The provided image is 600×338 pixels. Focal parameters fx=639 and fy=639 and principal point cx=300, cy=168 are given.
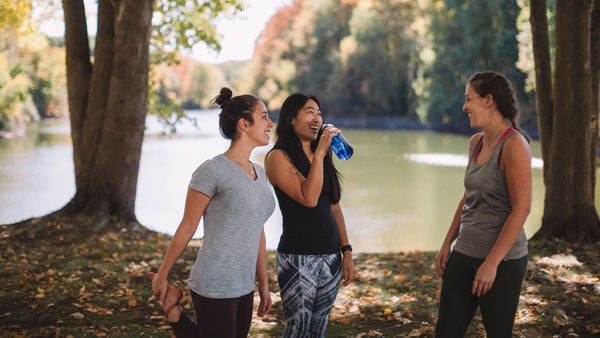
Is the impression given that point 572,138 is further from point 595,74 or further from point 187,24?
point 187,24

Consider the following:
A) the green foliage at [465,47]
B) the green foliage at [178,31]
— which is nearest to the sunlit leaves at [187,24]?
the green foliage at [178,31]

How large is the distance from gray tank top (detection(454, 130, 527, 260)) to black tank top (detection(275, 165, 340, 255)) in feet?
2.05

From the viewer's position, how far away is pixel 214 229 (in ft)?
9.00

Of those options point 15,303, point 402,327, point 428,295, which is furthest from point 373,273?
point 15,303

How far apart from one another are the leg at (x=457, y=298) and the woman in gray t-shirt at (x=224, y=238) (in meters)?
0.92

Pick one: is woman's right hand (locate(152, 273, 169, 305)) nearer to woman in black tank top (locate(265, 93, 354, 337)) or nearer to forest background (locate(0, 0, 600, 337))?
woman in black tank top (locate(265, 93, 354, 337))

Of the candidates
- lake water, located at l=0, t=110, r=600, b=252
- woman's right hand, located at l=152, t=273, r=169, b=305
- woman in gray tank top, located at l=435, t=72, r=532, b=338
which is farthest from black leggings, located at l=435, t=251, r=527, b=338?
lake water, located at l=0, t=110, r=600, b=252

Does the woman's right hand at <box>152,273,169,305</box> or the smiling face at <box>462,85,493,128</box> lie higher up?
the smiling face at <box>462,85,493,128</box>

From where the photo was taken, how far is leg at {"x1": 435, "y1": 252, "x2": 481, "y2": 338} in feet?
9.72

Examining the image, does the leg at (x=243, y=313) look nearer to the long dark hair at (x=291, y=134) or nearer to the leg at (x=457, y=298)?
Result: the long dark hair at (x=291, y=134)

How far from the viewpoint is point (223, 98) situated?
295cm

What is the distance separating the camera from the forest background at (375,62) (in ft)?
88.3

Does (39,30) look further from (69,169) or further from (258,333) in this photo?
(69,169)

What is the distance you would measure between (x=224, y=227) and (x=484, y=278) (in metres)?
1.16
